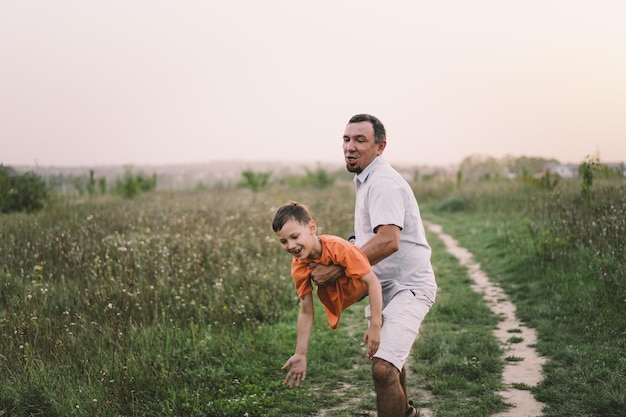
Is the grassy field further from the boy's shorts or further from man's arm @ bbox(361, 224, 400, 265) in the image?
man's arm @ bbox(361, 224, 400, 265)

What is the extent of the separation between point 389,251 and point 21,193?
14.4 metres

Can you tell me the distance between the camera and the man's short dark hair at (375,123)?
3873mm

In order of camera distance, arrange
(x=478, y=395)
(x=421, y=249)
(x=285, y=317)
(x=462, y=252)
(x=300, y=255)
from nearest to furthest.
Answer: (x=300, y=255), (x=421, y=249), (x=478, y=395), (x=285, y=317), (x=462, y=252)

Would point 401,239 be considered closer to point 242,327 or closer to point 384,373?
point 384,373

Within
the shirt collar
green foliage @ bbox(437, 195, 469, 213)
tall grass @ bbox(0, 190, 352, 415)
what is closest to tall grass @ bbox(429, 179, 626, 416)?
the shirt collar

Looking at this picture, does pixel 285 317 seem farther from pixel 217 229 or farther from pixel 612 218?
pixel 612 218

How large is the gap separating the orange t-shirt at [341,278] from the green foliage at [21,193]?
13174 millimetres

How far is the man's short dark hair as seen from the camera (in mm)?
3873

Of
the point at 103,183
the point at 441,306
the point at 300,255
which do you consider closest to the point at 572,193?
the point at 441,306

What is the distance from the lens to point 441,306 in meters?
7.61

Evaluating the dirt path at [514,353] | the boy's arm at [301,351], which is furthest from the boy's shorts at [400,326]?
the dirt path at [514,353]

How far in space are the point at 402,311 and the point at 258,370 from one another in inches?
92.7

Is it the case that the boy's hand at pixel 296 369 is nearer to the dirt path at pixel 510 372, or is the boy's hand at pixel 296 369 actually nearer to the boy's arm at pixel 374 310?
the boy's arm at pixel 374 310

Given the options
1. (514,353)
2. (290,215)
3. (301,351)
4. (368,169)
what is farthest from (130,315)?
(514,353)
